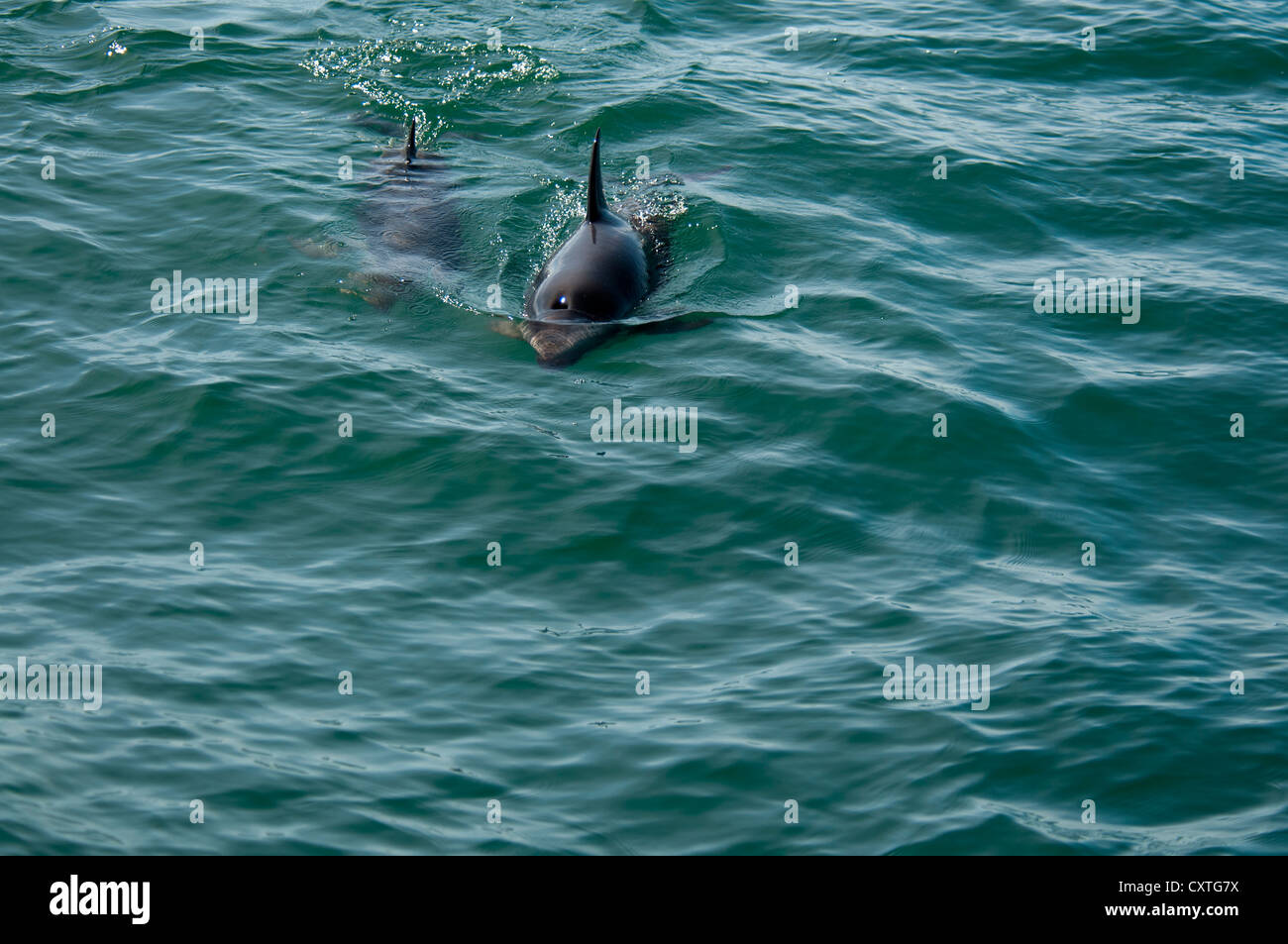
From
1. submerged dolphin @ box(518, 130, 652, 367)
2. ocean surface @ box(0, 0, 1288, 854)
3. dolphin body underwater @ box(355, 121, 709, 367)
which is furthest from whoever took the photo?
dolphin body underwater @ box(355, 121, 709, 367)

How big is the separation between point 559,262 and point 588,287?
66 centimetres

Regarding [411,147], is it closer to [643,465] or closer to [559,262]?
[559,262]

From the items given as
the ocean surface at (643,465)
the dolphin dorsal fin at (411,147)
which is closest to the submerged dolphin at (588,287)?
the ocean surface at (643,465)

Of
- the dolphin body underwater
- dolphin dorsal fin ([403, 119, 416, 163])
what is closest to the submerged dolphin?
the dolphin body underwater

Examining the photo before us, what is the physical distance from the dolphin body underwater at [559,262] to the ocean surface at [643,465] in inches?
Result: 6.9

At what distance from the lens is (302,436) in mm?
10562

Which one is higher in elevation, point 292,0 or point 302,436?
point 292,0

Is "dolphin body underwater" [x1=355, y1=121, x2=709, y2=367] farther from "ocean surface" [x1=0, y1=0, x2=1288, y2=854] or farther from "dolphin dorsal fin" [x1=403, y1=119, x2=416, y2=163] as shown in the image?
"ocean surface" [x1=0, y1=0, x2=1288, y2=854]

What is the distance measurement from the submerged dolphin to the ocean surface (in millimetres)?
235

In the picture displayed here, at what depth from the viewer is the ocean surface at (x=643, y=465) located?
758 cm

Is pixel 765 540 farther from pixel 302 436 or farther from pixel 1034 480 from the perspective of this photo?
pixel 302 436

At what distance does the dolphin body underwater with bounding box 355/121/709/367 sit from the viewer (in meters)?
12.1
